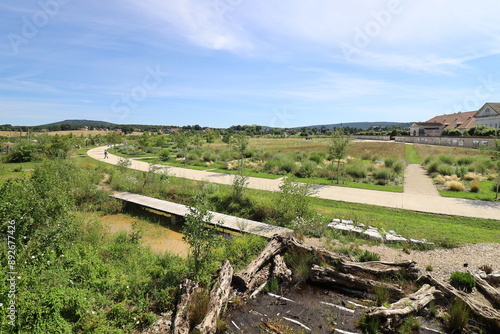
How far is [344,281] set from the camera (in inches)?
226

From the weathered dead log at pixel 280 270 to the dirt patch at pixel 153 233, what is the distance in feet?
9.31

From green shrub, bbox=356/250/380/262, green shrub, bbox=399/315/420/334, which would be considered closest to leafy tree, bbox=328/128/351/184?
green shrub, bbox=356/250/380/262

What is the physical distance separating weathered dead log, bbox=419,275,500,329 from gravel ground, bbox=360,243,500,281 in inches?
32.2

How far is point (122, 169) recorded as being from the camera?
18.5 metres

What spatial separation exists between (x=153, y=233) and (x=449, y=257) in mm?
9050

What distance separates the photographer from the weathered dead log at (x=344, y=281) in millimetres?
5385

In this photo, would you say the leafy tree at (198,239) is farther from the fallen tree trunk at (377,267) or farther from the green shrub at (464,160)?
the green shrub at (464,160)

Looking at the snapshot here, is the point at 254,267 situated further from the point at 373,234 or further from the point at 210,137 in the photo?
the point at 210,137

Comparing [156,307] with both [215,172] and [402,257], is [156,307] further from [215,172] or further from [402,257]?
[215,172]

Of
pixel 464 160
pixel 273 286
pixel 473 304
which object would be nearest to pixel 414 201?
pixel 473 304

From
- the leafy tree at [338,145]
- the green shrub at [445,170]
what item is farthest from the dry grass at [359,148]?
the green shrub at [445,170]

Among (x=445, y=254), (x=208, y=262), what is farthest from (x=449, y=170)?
(x=208, y=262)

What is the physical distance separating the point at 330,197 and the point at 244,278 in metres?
8.78

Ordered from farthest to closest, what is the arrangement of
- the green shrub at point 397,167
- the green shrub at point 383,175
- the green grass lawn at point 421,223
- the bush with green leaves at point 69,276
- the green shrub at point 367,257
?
1. the green shrub at point 397,167
2. the green shrub at point 383,175
3. the green grass lawn at point 421,223
4. the green shrub at point 367,257
5. the bush with green leaves at point 69,276
